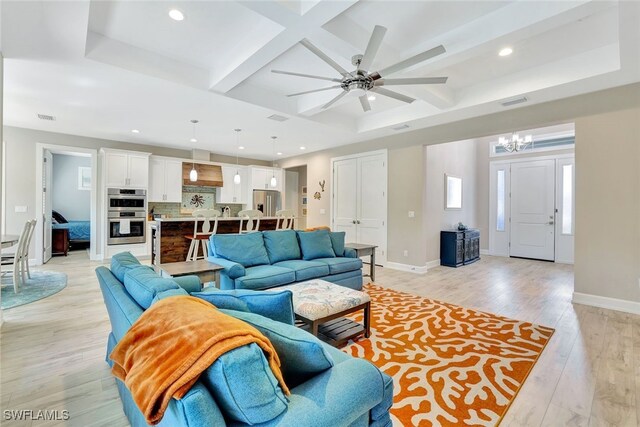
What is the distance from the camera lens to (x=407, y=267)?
19.1 feet

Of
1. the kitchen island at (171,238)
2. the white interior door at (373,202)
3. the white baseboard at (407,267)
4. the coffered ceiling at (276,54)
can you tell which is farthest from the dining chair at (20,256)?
the white baseboard at (407,267)

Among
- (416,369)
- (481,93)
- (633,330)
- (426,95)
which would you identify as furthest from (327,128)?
(633,330)

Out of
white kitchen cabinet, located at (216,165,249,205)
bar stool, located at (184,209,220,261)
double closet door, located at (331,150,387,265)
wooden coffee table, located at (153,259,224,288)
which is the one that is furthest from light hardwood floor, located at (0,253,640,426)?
white kitchen cabinet, located at (216,165,249,205)

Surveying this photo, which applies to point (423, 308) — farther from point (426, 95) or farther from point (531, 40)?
point (531, 40)

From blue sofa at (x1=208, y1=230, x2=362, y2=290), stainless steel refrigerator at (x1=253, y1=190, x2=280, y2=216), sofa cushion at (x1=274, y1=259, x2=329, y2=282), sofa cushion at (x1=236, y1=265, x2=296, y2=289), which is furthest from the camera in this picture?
stainless steel refrigerator at (x1=253, y1=190, x2=280, y2=216)

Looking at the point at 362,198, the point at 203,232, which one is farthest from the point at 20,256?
the point at 362,198

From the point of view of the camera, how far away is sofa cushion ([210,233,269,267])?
3.54 meters

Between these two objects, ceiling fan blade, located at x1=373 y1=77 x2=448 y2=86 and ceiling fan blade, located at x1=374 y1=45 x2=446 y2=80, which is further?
ceiling fan blade, located at x1=373 y1=77 x2=448 y2=86

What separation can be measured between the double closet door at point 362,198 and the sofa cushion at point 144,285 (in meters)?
5.15

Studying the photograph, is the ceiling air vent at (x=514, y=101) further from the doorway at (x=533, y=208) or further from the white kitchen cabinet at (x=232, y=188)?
the white kitchen cabinet at (x=232, y=188)

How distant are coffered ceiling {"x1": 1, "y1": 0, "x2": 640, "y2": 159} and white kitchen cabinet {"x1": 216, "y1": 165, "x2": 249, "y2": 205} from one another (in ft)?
9.91

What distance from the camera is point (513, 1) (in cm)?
252

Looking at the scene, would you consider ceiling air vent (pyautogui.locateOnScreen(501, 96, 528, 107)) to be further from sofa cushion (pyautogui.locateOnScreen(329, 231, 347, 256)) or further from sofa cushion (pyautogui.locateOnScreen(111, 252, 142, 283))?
sofa cushion (pyautogui.locateOnScreen(111, 252, 142, 283))

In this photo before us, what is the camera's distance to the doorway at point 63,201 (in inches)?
232
